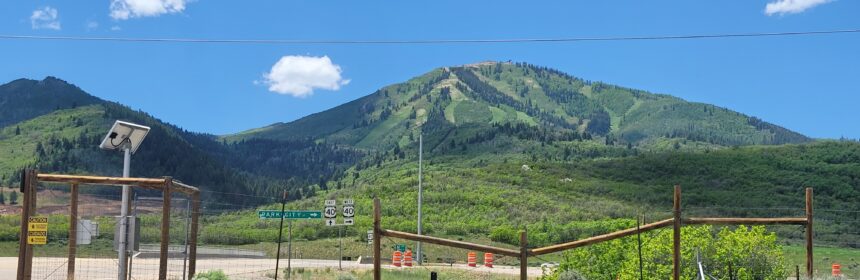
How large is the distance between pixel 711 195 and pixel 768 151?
4274cm

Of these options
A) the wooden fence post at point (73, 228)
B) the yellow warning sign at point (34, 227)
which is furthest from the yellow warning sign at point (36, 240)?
the wooden fence post at point (73, 228)

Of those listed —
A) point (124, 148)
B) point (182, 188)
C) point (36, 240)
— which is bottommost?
point (36, 240)

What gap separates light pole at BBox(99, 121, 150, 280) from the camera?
13633 mm

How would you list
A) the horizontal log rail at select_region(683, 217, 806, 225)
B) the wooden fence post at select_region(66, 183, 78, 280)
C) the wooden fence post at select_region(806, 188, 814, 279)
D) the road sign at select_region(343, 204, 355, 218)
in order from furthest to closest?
the road sign at select_region(343, 204, 355, 218)
the wooden fence post at select_region(66, 183, 78, 280)
the wooden fence post at select_region(806, 188, 814, 279)
the horizontal log rail at select_region(683, 217, 806, 225)

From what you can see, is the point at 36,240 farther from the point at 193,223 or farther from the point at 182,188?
the point at 193,223

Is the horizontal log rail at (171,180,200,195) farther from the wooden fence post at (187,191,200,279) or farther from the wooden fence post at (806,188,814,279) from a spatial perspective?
the wooden fence post at (806,188,814,279)

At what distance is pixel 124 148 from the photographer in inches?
572

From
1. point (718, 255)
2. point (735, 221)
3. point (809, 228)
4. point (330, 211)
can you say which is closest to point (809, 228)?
point (809, 228)

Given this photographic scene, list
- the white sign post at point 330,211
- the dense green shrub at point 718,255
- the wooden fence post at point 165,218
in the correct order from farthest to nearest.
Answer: the white sign post at point 330,211 < the dense green shrub at point 718,255 < the wooden fence post at point 165,218

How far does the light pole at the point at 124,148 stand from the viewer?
13633mm

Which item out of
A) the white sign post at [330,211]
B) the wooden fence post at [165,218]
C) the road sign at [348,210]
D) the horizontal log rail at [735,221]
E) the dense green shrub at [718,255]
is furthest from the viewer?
the road sign at [348,210]

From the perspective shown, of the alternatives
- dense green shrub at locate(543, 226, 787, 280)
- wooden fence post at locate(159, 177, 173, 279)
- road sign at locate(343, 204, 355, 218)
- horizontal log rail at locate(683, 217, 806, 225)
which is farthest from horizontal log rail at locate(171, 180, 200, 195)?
road sign at locate(343, 204, 355, 218)

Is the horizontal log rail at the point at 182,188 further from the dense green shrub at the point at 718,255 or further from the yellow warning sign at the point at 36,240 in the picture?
the dense green shrub at the point at 718,255

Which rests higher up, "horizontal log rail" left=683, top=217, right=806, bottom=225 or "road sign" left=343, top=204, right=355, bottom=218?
"horizontal log rail" left=683, top=217, right=806, bottom=225
